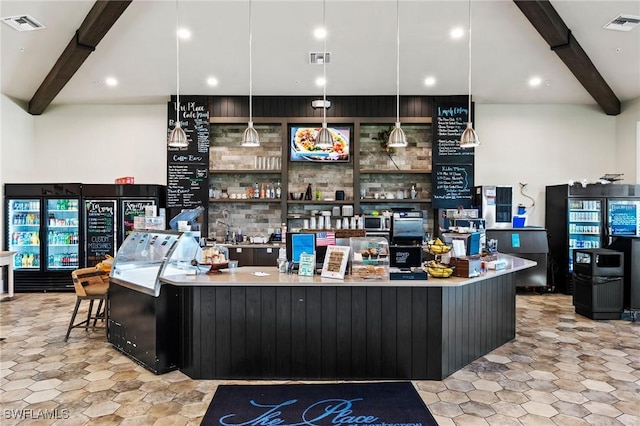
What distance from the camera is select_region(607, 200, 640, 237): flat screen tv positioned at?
273 inches

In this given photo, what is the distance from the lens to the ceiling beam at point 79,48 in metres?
5.20

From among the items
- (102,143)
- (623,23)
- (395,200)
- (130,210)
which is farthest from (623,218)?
(102,143)

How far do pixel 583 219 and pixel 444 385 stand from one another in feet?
17.5

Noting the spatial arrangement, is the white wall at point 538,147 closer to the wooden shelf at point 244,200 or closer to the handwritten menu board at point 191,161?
the wooden shelf at point 244,200

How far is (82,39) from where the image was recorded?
5.69 metres

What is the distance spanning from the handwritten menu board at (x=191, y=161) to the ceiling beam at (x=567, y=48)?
5.17m

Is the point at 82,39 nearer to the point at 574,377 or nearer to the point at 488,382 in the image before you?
the point at 488,382

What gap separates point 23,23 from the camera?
17.2ft

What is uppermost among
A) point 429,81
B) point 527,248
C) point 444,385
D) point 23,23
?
point 23,23

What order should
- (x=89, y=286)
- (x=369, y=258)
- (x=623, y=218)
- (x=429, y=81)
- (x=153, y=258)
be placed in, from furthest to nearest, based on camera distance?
(x=623, y=218) < (x=429, y=81) < (x=89, y=286) < (x=153, y=258) < (x=369, y=258)

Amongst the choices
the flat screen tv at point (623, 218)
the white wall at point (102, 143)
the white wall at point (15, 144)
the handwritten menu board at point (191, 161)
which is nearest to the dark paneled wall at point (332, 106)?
the handwritten menu board at point (191, 161)

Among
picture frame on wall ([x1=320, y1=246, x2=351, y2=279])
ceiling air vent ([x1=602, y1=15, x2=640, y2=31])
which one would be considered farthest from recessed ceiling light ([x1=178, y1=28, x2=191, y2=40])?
ceiling air vent ([x1=602, y1=15, x2=640, y2=31])

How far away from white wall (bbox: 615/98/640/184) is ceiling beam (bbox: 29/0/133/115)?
8277mm

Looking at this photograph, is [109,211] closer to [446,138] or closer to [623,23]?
[446,138]
